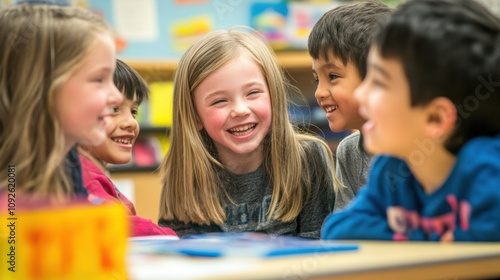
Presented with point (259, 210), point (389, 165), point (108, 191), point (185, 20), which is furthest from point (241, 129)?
point (185, 20)

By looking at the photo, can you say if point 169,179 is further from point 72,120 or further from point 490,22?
point 490,22

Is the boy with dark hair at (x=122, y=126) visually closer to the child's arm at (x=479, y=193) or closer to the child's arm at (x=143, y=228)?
the child's arm at (x=143, y=228)

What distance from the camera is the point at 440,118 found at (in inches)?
45.3

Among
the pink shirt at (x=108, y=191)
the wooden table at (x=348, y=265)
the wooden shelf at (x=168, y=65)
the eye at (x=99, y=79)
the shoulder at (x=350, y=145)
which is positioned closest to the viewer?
the wooden table at (x=348, y=265)

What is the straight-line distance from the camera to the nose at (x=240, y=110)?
1.96 m

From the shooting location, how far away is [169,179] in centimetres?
206

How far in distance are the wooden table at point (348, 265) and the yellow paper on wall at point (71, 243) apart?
4 centimetres

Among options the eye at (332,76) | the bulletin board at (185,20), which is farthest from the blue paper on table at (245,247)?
the bulletin board at (185,20)

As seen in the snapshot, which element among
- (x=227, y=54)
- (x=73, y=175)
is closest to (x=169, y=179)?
(x=227, y=54)

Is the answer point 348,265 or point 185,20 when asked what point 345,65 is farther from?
point 185,20

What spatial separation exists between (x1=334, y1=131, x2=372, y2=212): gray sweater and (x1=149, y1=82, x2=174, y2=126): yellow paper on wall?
7.80 feet

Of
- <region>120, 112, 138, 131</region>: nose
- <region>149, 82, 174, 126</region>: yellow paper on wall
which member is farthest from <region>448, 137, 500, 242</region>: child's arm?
<region>149, 82, 174, 126</region>: yellow paper on wall

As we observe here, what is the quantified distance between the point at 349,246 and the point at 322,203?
1017 millimetres

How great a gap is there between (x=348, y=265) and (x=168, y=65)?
12.0 feet
